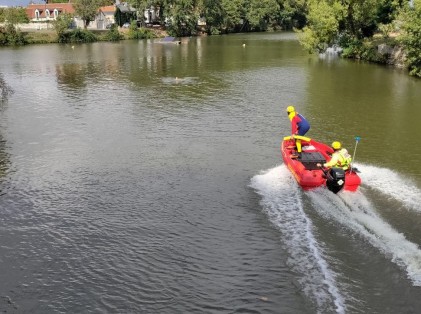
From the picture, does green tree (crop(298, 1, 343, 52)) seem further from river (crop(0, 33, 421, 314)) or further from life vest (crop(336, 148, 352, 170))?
life vest (crop(336, 148, 352, 170))

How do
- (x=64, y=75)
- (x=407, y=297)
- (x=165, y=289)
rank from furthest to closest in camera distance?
(x=64, y=75)
(x=165, y=289)
(x=407, y=297)

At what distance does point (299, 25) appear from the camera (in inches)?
5276

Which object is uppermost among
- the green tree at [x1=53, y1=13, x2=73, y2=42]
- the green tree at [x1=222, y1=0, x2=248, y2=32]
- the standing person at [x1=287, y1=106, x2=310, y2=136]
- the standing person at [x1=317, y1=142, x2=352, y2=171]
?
the green tree at [x1=222, y1=0, x2=248, y2=32]

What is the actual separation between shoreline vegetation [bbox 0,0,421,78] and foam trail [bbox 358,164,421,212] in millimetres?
26880

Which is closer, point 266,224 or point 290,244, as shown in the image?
point 290,244

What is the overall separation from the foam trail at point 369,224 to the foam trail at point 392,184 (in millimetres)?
1370

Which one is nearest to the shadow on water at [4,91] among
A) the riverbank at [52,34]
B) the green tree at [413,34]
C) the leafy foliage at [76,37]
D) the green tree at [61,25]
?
the green tree at [413,34]

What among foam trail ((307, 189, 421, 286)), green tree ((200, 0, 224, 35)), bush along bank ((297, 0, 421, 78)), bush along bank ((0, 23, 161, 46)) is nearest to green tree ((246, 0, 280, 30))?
green tree ((200, 0, 224, 35))

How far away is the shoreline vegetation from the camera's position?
48131 mm

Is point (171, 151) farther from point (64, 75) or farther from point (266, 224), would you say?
point (64, 75)

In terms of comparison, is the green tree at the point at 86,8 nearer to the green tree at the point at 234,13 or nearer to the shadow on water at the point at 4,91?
the green tree at the point at 234,13

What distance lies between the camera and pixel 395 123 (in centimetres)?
2773

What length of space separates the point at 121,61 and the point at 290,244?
165ft

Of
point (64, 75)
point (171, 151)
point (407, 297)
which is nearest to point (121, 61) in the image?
point (64, 75)
